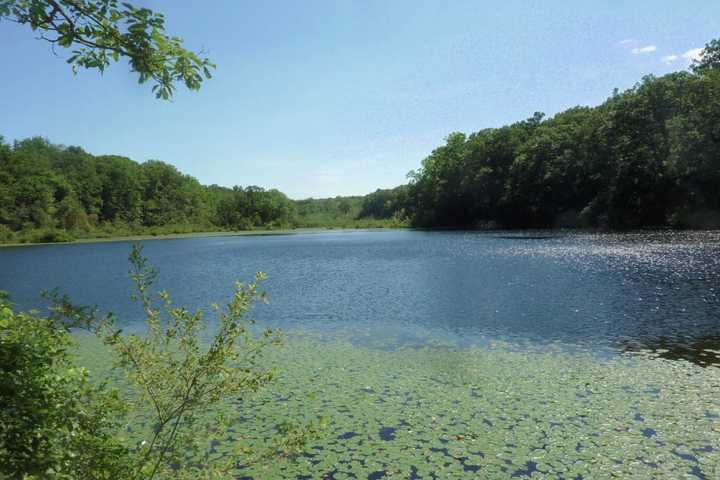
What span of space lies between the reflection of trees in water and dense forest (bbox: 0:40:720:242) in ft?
167

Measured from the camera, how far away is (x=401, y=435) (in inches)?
282

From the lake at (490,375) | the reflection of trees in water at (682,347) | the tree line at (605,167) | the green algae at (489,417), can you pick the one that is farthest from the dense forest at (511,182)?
the green algae at (489,417)

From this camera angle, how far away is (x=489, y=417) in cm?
768

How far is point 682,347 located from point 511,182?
75372 mm

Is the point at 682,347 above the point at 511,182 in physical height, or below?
below

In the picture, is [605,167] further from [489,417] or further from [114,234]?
[114,234]

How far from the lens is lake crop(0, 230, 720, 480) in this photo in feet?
20.9

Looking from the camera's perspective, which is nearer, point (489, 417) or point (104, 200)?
point (489, 417)

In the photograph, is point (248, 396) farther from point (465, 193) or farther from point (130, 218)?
point (130, 218)

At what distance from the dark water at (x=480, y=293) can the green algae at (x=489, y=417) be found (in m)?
2.41

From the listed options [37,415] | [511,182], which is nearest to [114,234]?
[511,182]

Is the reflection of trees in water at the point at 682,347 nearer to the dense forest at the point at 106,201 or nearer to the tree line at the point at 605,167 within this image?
the tree line at the point at 605,167

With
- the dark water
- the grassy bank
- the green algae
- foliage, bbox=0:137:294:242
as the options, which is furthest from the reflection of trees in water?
foliage, bbox=0:137:294:242

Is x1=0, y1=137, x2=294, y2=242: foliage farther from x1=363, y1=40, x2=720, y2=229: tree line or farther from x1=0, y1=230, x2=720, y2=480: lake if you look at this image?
x1=0, y1=230, x2=720, y2=480: lake
